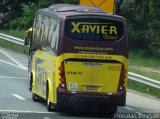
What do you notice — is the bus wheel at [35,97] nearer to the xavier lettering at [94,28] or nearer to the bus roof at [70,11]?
the bus roof at [70,11]

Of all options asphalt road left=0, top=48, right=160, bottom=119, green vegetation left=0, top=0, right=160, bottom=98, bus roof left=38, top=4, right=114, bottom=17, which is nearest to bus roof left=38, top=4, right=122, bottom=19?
bus roof left=38, top=4, right=114, bottom=17

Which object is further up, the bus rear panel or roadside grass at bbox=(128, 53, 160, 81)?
the bus rear panel

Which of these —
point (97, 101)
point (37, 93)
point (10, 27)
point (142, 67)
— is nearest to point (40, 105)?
point (37, 93)

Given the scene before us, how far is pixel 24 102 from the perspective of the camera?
21.5 meters

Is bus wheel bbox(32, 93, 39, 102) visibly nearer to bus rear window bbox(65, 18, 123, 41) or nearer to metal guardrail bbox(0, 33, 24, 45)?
bus rear window bbox(65, 18, 123, 41)

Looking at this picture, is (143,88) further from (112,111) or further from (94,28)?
(94,28)

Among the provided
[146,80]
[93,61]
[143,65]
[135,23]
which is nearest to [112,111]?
[93,61]

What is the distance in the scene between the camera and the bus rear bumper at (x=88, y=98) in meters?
19.0

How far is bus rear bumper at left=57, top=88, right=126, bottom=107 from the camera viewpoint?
19000 millimetres

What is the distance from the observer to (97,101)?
63.0 ft

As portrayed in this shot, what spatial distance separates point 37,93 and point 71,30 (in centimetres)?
332

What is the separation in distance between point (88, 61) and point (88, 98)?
3.27 feet

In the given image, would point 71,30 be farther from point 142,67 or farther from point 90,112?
point 142,67

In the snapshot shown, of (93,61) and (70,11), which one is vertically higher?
(70,11)
